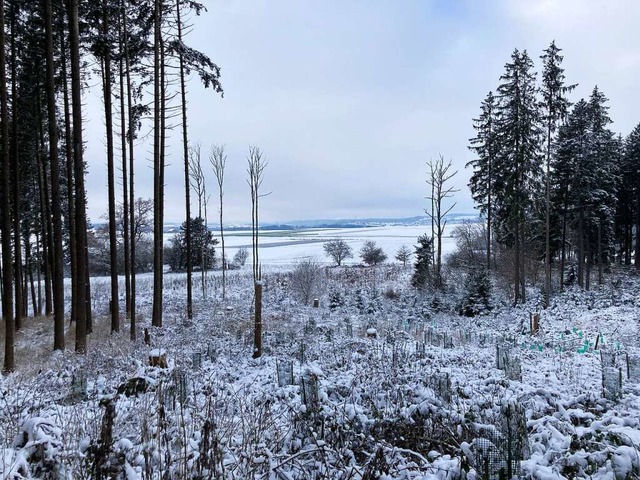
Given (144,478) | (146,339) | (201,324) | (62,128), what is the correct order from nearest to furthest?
(144,478)
(146,339)
(201,324)
(62,128)

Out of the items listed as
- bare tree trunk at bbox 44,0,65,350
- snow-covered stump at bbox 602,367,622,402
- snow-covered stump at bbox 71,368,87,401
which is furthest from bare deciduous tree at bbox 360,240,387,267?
snow-covered stump at bbox 71,368,87,401

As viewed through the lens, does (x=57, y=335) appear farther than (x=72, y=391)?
Yes

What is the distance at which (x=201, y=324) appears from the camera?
14273 millimetres

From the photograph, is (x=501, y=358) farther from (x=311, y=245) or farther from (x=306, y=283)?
(x=311, y=245)

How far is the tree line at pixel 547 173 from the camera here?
19250mm

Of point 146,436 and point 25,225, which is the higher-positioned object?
point 25,225

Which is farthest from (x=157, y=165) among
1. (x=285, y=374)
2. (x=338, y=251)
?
(x=338, y=251)

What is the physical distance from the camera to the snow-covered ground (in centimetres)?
293

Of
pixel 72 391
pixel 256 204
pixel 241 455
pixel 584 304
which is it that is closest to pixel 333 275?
pixel 256 204

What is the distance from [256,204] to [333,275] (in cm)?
1034

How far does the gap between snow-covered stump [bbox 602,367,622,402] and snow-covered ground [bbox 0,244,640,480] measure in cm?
4

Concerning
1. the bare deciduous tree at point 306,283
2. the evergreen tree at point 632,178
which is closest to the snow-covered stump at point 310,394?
the bare deciduous tree at point 306,283

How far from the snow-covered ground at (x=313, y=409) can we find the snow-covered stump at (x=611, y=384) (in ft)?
0.12

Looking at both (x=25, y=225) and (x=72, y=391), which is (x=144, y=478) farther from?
(x=25, y=225)
